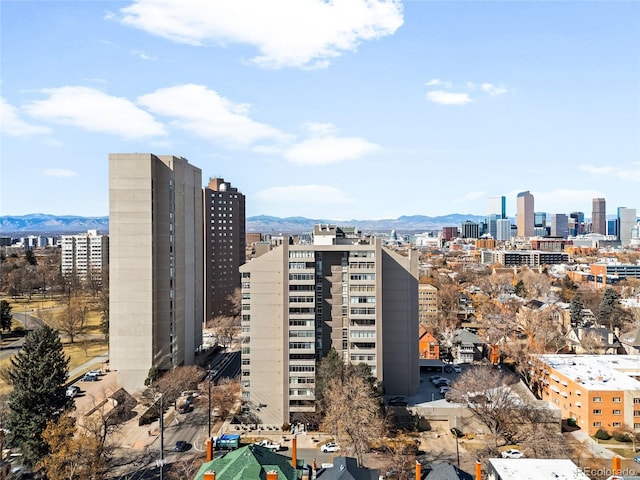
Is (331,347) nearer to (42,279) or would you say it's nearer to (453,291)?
(453,291)

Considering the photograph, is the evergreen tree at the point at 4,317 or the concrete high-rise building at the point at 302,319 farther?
the evergreen tree at the point at 4,317

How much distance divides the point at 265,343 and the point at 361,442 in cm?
1090

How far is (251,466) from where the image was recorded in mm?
20344

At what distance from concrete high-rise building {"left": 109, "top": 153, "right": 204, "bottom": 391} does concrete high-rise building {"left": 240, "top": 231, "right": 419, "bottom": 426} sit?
10272mm

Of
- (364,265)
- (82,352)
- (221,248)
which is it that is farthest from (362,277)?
(221,248)

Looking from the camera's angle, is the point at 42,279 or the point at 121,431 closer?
the point at 121,431

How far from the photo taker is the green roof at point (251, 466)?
20.1m

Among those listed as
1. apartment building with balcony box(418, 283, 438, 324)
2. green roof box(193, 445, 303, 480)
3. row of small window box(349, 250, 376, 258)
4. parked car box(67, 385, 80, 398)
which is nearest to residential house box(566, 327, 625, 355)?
apartment building with balcony box(418, 283, 438, 324)

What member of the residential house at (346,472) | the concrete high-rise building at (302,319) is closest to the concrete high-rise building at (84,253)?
the concrete high-rise building at (302,319)

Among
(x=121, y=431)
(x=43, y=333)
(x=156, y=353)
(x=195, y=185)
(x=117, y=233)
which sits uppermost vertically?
(x=195, y=185)

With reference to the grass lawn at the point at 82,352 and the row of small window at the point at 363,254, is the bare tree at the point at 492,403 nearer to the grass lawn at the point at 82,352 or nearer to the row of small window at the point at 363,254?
the row of small window at the point at 363,254

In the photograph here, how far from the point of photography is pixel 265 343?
34656 mm

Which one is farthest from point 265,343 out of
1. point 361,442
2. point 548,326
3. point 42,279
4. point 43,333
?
point 42,279

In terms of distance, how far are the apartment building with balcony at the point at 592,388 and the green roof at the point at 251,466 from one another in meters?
21.8
